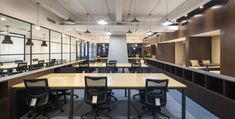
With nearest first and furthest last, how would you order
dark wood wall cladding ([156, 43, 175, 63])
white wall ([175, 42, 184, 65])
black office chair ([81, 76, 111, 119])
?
black office chair ([81, 76, 111, 119])
white wall ([175, 42, 184, 65])
dark wood wall cladding ([156, 43, 175, 63])

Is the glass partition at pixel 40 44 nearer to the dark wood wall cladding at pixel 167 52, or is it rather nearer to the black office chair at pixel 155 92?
the black office chair at pixel 155 92

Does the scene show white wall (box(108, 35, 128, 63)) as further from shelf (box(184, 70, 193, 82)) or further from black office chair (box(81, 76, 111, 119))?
black office chair (box(81, 76, 111, 119))

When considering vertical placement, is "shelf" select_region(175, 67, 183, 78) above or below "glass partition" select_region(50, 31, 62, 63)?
below

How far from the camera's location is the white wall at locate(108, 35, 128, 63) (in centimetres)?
1292

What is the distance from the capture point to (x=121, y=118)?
4273 mm

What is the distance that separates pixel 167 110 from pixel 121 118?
1.28 m

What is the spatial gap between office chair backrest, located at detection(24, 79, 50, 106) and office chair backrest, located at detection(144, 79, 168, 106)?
1962mm

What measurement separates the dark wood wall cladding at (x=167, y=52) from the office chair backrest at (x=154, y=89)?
1313 cm

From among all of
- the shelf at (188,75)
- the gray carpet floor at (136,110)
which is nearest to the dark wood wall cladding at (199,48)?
the shelf at (188,75)

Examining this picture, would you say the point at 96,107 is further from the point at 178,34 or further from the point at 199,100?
the point at 178,34

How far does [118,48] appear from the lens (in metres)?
12.9

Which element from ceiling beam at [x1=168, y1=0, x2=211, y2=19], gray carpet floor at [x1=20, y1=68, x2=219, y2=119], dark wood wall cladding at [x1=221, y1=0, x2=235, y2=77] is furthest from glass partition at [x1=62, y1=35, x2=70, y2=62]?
dark wood wall cladding at [x1=221, y1=0, x2=235, y2=77]

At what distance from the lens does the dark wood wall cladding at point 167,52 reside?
54.8 ft

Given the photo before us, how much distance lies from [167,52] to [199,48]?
6962mm
